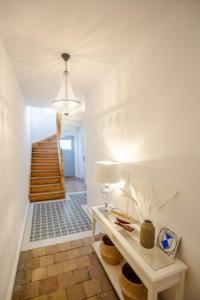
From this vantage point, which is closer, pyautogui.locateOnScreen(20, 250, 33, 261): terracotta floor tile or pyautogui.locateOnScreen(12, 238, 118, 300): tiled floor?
pyautogui.locateOnScreen(12, 238, 118, 300): tiled floor

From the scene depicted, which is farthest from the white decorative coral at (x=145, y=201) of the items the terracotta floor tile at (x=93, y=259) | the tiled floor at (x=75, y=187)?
the tiled floor at (x=75, y=187)

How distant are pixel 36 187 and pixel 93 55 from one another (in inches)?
147

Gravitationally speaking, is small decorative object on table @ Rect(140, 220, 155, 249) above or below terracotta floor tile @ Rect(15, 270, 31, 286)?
above

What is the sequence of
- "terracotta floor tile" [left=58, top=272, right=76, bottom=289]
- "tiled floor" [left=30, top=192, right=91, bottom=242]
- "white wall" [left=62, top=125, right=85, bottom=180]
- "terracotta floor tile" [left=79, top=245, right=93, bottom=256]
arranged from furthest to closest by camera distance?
"white wall" [left=62, top=125, right=85, bottom=180] → "tiled floor" [left=30, top=192, right=91, bottom=242] → "terracotta floor tile" [left=79, top=245, right=93, bottom=256] → "terracotta floor tile" [left=58, top=272, right=76, bottom=289]

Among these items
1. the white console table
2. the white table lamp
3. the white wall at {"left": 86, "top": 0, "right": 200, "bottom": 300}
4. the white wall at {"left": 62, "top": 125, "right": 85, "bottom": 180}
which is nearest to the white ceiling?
the white wall at {"left": 86, "top": 0, "right": 200, "bottom": 300}

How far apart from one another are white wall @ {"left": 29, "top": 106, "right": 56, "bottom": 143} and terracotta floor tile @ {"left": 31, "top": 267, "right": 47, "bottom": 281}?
208 inches

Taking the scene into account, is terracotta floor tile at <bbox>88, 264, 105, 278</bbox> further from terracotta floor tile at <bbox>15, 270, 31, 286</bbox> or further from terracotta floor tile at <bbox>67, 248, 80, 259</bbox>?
terracotta floor tile at <bbox>15, 270, 31, 286</bbox>

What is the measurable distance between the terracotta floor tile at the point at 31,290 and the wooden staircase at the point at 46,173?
8.54 feet

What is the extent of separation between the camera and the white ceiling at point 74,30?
1.17 meters

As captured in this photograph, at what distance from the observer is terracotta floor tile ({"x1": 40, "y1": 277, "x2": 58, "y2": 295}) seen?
1595 millimetres

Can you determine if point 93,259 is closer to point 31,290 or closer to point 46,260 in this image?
point 46,260

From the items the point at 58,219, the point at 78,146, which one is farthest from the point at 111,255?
the point at 78,146

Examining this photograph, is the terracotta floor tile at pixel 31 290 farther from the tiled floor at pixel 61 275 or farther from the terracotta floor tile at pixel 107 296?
the terracotta floor tile at pixel 107 296

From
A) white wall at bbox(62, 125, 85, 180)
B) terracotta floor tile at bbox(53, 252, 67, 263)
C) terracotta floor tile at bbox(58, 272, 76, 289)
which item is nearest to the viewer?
terracotta floor tile at bbox(58, 272, 76, 289)
